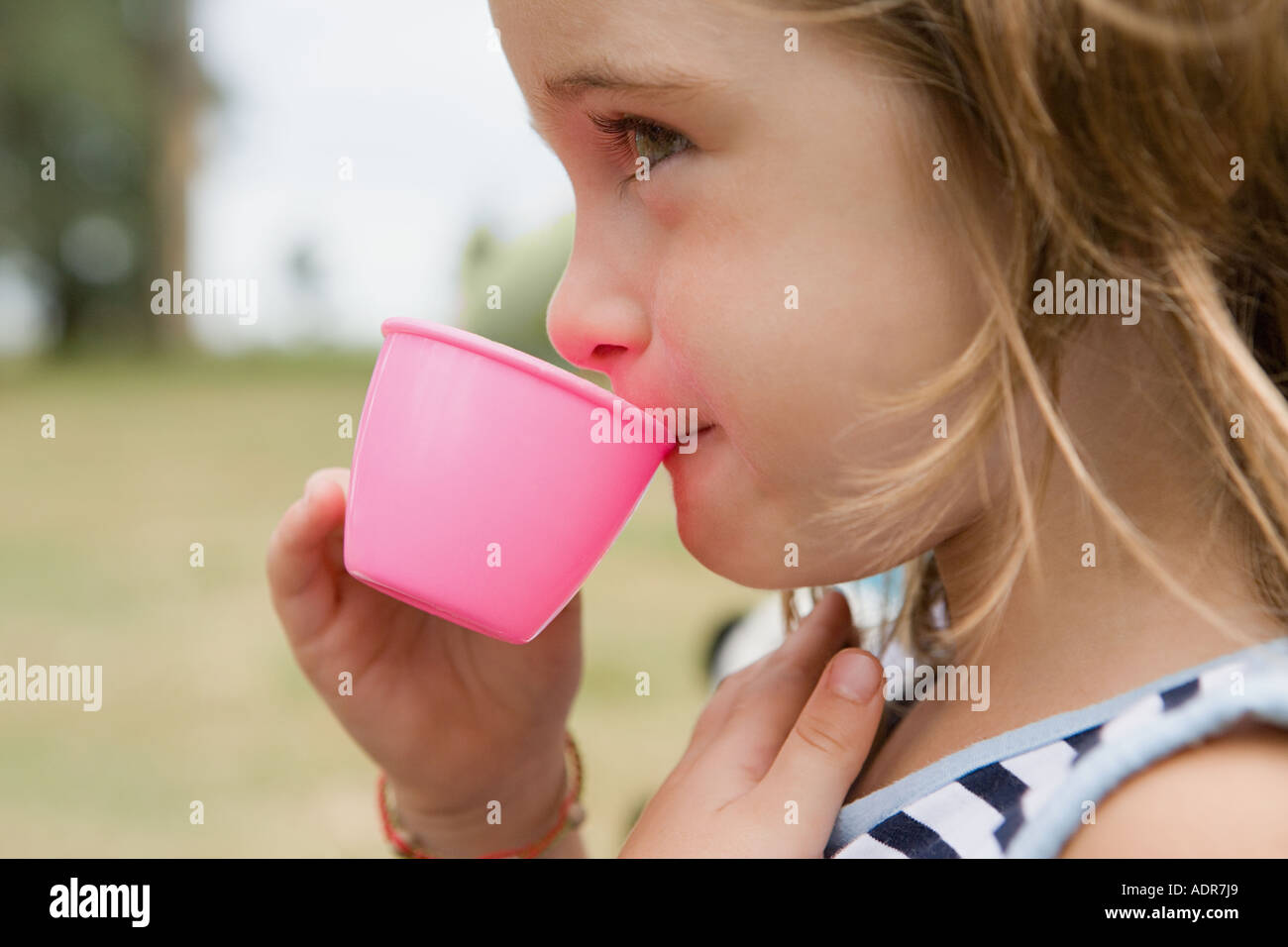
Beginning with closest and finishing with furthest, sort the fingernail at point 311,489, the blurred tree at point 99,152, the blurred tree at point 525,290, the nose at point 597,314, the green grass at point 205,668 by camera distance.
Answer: the nose at point 597,314, the fingernail at point 311,489, the blurred tree at point 525,290, the green grass at point 205,668, the blurred tree at point 99,152

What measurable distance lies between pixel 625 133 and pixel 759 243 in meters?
0.12

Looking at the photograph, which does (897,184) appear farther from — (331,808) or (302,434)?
(302,434)

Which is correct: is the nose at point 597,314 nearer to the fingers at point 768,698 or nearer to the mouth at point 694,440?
the mouth at point 694,440

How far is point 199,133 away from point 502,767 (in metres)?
11.0

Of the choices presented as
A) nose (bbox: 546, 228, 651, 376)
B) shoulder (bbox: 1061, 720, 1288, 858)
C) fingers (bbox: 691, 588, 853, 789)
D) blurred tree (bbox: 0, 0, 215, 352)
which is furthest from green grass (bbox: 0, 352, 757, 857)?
blurred tree (bbox: 0, 0, 215, 352)

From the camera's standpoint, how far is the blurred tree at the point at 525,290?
58.4 inches

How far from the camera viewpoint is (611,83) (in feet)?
2.42

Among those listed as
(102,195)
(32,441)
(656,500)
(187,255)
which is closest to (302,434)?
(32,441)

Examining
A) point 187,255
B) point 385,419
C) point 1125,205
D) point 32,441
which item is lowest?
point 385,419

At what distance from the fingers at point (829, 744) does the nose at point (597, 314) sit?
0.25 meters

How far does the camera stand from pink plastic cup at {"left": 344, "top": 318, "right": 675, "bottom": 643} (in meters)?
0.76

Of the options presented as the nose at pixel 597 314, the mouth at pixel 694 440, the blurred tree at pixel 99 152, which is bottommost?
the mouth at pixel 694 440

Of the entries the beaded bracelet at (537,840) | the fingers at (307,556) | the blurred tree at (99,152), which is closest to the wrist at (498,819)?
the beaded bracelet at (537,840)

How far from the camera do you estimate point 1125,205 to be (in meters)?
0.71
